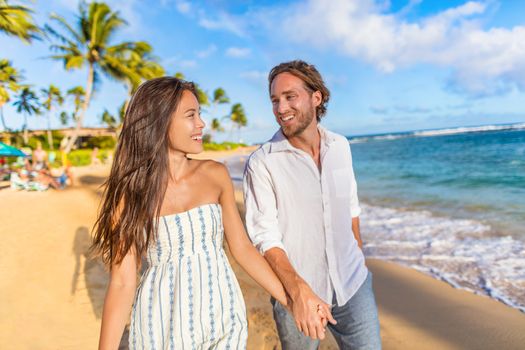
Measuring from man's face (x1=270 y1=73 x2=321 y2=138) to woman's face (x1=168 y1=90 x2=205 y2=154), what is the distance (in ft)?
2.02

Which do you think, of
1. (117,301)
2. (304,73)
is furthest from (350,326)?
(304,73)

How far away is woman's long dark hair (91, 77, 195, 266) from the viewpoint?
1651 mm

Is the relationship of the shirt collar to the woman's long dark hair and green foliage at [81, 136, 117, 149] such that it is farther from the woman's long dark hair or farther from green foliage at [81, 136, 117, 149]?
green foliage at [81, 136, 117, 149]

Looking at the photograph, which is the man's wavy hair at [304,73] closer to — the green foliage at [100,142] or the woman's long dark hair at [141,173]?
the woman's long dark hair at [141,173]

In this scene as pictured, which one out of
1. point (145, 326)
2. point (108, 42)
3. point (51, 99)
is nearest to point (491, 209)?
point (145, 326)

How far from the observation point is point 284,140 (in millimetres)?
2213

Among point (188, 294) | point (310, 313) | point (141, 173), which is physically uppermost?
point (141, 173)

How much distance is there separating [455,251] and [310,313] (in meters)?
6.00

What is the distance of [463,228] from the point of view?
27.4 ft

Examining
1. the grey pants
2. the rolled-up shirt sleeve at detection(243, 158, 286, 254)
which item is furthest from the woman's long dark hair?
the grey pants

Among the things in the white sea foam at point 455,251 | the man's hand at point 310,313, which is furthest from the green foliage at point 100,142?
the man's hand at point 310,313

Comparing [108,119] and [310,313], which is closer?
[310,313]

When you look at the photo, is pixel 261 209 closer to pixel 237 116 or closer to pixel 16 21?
pixel 16 21

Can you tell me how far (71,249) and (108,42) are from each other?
24767 millimetres
